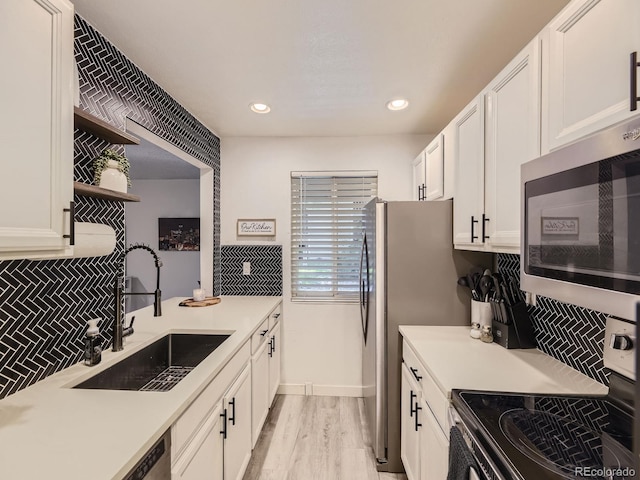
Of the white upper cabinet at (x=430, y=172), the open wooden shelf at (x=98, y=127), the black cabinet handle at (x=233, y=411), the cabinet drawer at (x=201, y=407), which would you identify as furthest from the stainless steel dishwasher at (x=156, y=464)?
the white upper cabinet at (x=430, y=172)

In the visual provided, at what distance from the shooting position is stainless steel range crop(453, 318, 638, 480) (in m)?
0.74

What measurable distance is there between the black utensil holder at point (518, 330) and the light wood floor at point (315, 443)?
3.62 feet

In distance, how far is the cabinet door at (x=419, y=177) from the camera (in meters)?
2.47

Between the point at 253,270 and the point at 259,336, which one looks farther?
the point at 253,270

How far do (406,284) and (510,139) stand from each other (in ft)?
3.23

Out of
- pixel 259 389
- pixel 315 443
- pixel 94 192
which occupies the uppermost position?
pixel 94 192

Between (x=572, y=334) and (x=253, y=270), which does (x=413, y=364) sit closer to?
(x=572, y=334)

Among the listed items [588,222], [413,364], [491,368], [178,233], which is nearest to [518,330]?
[491,368]

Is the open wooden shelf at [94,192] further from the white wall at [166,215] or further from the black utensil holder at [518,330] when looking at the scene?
the white wall at [166,215]

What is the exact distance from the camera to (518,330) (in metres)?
1.60

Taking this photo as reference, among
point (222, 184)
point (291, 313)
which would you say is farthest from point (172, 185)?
point (291, 313)

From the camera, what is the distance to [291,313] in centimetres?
292

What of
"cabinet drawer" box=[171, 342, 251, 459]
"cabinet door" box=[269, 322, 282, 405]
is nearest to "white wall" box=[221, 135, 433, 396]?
"cabinet door" box=[269, 322, 282, 405]

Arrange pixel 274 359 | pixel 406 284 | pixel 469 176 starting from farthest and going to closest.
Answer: pixel 274 359
pixel 406 284
pixel 469 176
